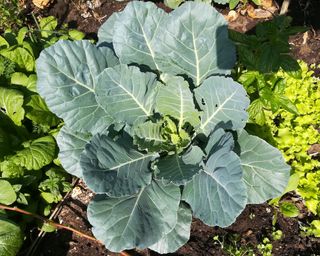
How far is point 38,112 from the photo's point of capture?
252 cm

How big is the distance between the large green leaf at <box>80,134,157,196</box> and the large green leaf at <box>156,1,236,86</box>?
0.47 metres

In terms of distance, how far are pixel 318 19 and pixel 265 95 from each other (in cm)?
109

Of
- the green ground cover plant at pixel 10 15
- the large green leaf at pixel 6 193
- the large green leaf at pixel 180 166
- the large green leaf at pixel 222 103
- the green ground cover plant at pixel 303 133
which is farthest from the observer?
the green ground cover plant at pixel 10 15

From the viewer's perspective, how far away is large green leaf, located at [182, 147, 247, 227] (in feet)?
5.82

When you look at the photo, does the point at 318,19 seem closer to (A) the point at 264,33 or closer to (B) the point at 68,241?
(A) the point at 264,33

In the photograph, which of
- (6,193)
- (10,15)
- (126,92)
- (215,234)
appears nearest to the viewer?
(126,92)

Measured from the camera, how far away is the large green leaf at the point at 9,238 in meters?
2.18

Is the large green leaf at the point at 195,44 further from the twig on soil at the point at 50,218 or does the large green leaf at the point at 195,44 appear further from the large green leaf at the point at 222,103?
the twig on soil at the point at 50,218

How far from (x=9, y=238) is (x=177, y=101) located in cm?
106

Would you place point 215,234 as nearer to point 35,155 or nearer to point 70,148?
point 70,148

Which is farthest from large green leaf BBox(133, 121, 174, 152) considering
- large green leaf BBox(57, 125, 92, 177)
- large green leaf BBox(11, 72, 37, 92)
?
large green leaf BBox(11, 72, 37, 92)

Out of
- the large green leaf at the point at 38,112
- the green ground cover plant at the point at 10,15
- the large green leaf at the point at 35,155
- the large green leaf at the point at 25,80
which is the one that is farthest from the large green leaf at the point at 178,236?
the green ground cover plant at the point at 10,15

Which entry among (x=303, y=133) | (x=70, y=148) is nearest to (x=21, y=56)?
(x=70, y=148)

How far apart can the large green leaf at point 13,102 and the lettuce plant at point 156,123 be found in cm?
41
